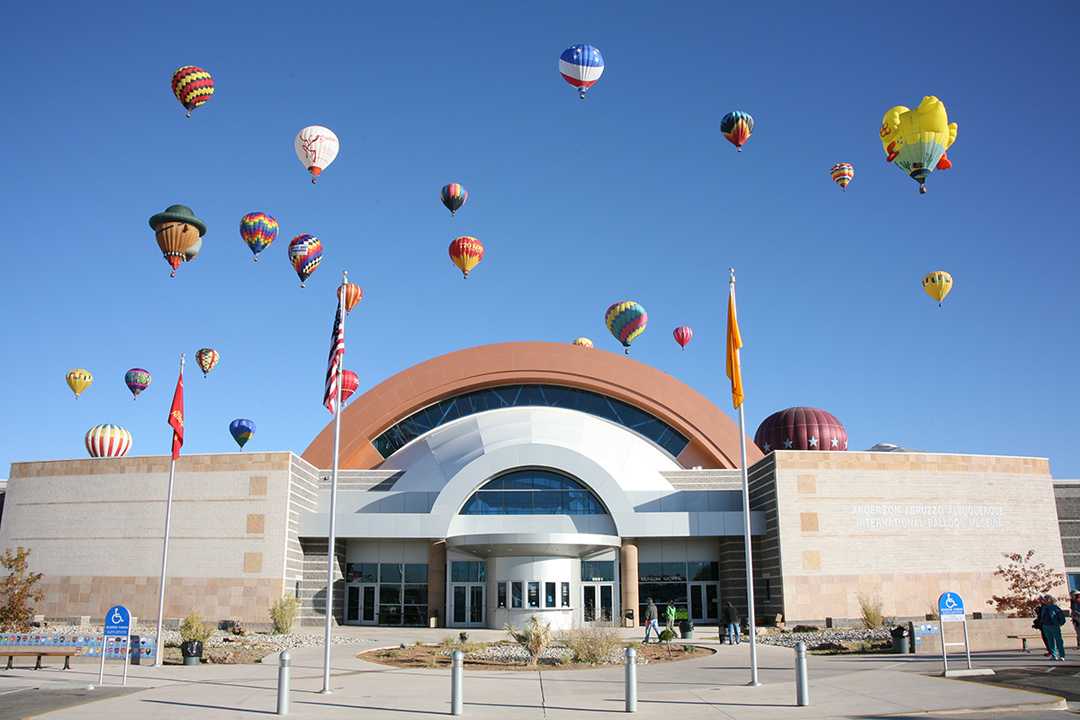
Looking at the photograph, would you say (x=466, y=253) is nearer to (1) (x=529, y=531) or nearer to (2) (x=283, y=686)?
(1) (x=529, y=531)

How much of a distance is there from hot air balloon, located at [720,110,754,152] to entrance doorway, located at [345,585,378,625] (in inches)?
1131

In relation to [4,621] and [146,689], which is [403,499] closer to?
[4,621]

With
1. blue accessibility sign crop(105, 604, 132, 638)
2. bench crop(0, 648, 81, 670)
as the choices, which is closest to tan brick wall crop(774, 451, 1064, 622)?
blue accessibility sign crop(105, 604, 132, 638)

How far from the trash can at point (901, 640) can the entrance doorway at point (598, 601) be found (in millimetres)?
15457

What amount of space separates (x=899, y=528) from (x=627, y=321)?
19.6 m

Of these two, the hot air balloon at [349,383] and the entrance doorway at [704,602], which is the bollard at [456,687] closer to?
the entrance doorway at [704,602]

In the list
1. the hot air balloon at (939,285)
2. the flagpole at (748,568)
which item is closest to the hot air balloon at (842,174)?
the hot air balloon at (939,285)

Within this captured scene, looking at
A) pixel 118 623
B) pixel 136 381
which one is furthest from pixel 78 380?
pixel 118 623

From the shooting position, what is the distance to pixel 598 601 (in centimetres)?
3859

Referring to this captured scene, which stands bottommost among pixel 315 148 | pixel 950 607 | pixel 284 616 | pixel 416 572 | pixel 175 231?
pixel 284 616

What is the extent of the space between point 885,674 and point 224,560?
2729 centimetres

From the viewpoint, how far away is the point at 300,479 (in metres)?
39.3

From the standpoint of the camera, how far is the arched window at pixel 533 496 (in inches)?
1577

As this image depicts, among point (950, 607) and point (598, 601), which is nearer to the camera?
point (950, 607)
